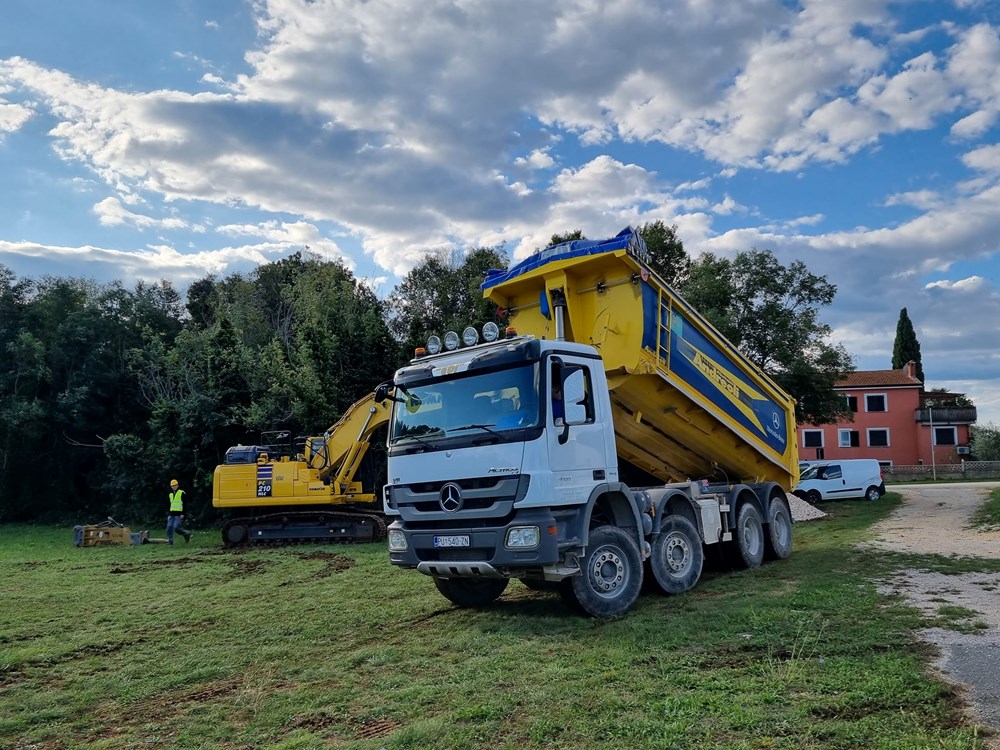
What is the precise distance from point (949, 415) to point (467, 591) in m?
53.4

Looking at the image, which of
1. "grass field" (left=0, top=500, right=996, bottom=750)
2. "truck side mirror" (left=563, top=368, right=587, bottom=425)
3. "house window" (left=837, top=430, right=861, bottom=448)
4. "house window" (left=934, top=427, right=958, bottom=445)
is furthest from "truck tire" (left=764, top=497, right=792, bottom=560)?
"house window" (left=934, top=427, right=958, bottom=445)

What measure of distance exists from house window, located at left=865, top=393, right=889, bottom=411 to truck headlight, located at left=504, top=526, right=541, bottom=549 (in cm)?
5296

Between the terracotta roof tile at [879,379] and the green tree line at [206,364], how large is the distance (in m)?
25.2

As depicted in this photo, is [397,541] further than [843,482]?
No

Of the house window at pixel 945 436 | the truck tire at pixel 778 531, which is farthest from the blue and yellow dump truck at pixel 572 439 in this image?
the house window at pixel 945 436

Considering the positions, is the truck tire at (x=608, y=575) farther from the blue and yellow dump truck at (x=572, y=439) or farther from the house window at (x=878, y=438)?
the house window at (x=878, y=438)

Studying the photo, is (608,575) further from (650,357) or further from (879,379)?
(879,379)

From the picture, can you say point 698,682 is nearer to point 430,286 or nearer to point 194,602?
point 194,602

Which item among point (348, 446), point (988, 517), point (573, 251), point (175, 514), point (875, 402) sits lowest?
point (988, 517)

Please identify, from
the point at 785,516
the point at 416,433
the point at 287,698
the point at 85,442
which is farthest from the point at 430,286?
the point at 287,698

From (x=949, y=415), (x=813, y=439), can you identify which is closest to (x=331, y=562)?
(x=813, y=439)

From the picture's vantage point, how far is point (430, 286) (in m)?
39.6

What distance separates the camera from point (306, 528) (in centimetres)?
1794

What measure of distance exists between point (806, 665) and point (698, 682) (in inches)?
37.1
